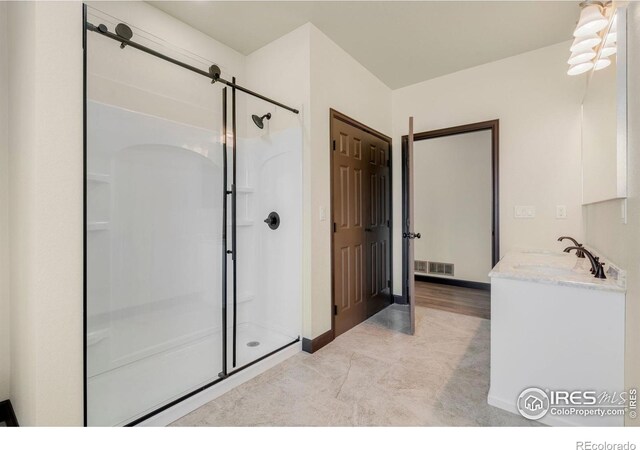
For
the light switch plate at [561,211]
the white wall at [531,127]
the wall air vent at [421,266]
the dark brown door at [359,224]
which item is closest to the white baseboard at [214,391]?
the dark brown door at [359,224]

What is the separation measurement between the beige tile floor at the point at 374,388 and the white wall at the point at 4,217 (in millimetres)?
1066

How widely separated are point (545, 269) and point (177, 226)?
108 inches

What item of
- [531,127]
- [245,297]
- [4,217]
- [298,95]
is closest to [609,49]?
[531,127]

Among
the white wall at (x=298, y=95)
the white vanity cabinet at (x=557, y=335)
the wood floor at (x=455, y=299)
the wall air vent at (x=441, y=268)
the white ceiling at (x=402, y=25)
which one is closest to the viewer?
the white vanity cabinet at (x=557, y=335)

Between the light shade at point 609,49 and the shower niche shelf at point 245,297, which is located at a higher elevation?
the light shade at point 609,49

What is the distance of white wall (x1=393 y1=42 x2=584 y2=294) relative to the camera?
2.76m

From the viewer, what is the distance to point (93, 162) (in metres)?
1.96

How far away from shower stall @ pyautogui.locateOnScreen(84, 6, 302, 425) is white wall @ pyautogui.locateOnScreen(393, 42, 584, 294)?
6.77 ft

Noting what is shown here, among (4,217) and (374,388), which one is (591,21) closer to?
(374,388)

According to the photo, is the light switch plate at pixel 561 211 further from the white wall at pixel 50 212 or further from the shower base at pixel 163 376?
the white wall at pixel 50 212

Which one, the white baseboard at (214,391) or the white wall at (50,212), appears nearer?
the white wall at (50,212)

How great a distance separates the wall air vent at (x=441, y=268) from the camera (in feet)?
15.7

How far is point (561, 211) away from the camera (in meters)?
2.79

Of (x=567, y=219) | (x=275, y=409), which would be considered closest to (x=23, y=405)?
(x=275, y=409)
